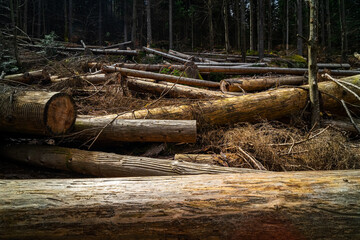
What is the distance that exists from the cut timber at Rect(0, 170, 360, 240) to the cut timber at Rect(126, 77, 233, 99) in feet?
11.4

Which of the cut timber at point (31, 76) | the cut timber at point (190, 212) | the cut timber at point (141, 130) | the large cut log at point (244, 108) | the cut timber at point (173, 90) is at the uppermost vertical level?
the cut timber at point (31, 76)

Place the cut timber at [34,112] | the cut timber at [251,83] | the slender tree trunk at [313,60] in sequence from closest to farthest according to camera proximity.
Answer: the cut timber at [34,112], the slender tree trunk at [313,60], the cut timber at [251,83]

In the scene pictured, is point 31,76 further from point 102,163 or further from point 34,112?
point 102,163

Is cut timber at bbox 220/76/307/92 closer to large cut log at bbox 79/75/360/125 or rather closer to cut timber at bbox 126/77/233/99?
cut timber at bbox 126/77/233/99

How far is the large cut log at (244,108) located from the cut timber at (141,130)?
1.89ft

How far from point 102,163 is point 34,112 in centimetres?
123

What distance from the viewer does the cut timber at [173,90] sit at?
5445 millimetres

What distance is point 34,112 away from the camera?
119 inches

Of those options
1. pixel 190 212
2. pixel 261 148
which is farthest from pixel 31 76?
pixel 190 212

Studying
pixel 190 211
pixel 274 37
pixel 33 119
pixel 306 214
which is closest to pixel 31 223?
pixel 190 211

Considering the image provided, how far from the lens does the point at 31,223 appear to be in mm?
1757

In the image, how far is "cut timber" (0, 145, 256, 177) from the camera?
2734 millimetres

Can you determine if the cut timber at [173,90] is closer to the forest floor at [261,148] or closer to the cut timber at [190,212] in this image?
the forest floor at [261,148]

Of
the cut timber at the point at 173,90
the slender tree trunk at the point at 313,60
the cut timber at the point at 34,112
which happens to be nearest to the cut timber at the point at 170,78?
the cut timber at the point at 173,90
